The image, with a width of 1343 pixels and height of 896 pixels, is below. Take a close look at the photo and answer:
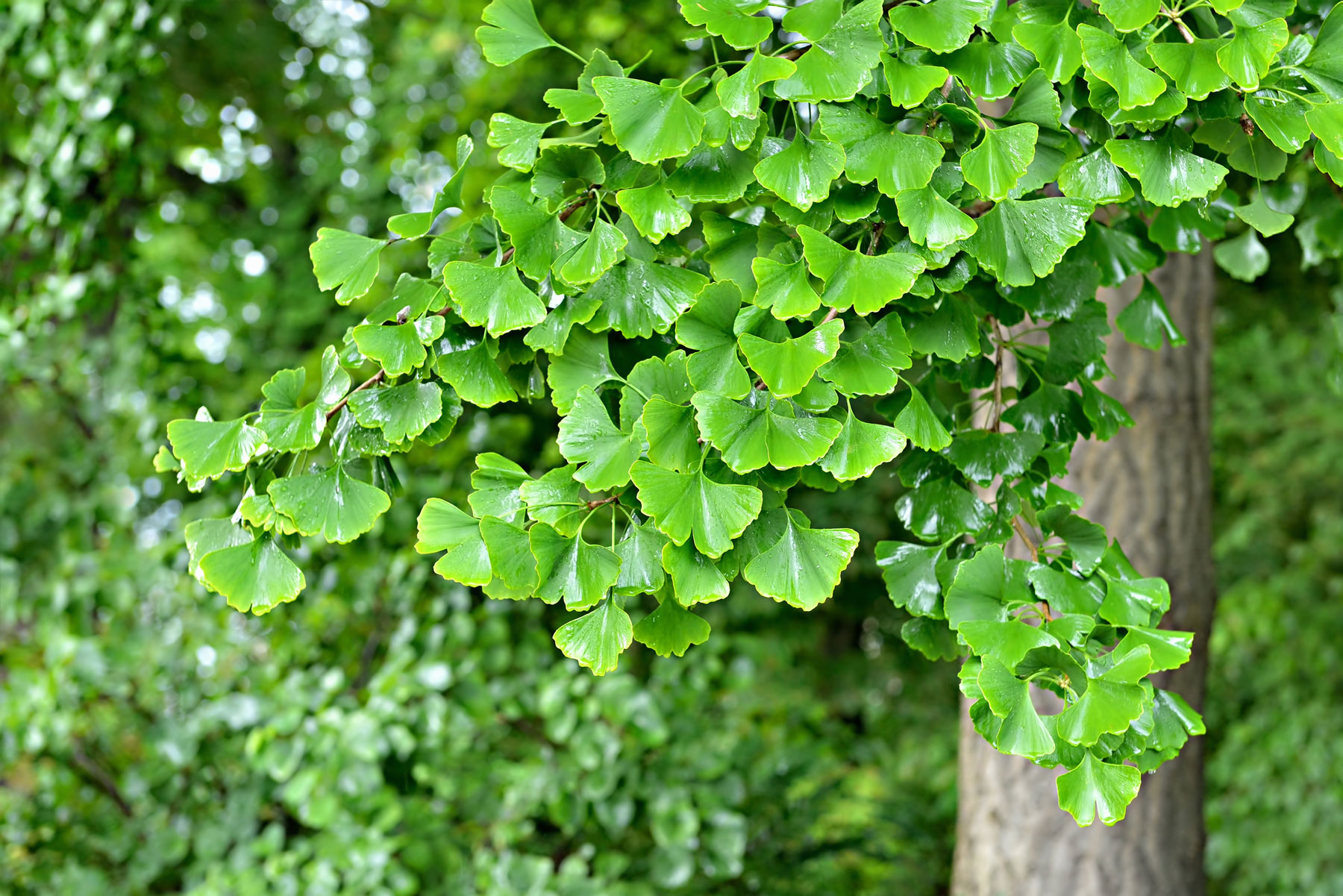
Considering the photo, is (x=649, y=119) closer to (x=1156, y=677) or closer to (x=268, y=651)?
(x=1156, y=677)

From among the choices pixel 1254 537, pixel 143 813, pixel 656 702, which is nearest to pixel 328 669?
pixel 143 813

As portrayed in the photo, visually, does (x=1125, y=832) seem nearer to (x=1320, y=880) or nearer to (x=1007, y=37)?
(x=1007, y=37)

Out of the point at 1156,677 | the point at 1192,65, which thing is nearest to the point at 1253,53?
the point at 1192,65

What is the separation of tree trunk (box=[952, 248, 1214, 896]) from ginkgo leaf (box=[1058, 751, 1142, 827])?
3.18ft

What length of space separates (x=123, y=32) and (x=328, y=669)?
4.61 feet

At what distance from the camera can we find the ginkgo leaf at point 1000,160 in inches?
23.4

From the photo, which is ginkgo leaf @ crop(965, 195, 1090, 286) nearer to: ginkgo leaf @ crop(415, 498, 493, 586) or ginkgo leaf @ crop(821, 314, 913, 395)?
ginkgo leaf @ crop(821, 314, 913, 395)

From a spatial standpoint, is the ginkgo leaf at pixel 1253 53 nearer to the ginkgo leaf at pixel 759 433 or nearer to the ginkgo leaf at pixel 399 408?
the ginkgo leaf at pixel 759 433

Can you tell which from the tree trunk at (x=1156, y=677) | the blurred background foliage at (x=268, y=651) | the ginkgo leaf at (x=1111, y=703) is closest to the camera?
the ginkgo leaf at (x=1111, y=703)

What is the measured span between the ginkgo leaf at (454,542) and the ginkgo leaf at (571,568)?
37mm

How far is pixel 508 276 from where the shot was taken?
24.8 inches

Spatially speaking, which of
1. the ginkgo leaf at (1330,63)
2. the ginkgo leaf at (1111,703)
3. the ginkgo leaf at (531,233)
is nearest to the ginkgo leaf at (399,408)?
the ginkgo leaf at (531,233)

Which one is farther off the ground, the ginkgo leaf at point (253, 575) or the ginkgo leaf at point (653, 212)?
the ginkgo leaf at point (653, 212)

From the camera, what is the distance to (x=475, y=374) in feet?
2.23
